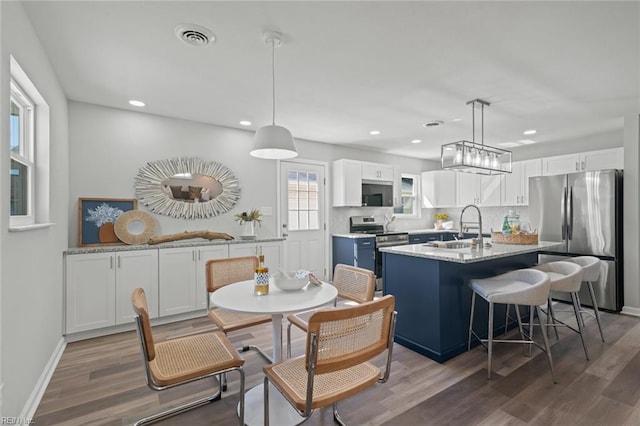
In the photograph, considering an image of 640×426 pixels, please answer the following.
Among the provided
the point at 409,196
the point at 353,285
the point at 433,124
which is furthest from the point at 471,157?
the point at 409,196

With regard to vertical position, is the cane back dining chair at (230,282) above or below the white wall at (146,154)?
below

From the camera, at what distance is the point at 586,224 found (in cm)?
403

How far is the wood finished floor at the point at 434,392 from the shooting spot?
1.89 m

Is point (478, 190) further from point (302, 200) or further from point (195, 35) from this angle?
point (195, 35)

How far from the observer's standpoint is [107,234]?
345cm

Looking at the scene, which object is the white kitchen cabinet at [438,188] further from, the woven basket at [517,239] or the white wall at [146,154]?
the white wall at [146,154]

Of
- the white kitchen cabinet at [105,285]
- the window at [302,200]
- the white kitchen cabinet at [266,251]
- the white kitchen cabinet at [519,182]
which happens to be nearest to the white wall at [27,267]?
the white kitchen cabinet at [105,285]

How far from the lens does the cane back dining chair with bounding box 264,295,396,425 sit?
1.26m

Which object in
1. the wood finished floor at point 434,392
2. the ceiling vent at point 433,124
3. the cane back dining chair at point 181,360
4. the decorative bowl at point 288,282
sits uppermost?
the ceiling vent at point 433,124

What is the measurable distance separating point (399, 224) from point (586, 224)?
10.1 feet

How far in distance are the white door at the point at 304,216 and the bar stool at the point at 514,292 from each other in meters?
2.83

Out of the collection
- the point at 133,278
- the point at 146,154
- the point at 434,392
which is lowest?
the point at 434,392

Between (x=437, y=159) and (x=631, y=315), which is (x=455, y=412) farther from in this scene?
(x=437, y=159)

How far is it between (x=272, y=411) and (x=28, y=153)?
98.7 inches
